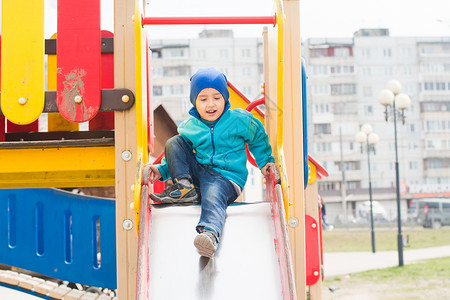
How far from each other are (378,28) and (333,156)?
13.5m

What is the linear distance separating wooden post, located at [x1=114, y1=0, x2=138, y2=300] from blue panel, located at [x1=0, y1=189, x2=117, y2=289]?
1.53m

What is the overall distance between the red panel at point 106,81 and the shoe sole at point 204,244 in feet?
4.88

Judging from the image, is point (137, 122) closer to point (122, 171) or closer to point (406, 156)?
point (122, 171)

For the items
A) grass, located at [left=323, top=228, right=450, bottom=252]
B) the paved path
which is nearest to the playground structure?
the paved path

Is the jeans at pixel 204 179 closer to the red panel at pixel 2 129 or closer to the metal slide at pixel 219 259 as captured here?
the metal slide at pixel 219 259

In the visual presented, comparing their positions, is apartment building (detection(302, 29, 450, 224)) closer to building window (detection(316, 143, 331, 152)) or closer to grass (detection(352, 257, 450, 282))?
building window (detection(316, 143, 331, 152))

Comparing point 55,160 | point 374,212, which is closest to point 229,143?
point 55,160

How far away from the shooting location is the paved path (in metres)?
13.8

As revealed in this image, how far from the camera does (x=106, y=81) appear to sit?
366cm

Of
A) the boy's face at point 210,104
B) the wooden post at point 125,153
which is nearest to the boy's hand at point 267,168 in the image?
the boy's face at point 210,104

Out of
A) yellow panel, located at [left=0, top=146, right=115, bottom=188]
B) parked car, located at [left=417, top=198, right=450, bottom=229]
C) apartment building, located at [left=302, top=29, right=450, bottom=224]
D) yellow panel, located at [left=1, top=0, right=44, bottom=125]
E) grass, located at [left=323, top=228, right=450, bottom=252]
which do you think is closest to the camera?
yellow panel, located at [left=1, top=0, right=44, bottom=125]

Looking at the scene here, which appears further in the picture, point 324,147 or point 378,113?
point 378,113

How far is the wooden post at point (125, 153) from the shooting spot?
2908mm

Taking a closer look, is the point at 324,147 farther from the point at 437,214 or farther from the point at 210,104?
the point at 210,104
